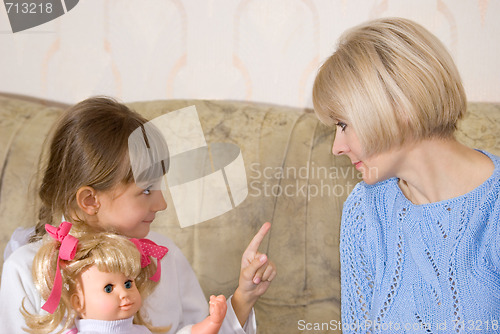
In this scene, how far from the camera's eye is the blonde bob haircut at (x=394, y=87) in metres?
1.14

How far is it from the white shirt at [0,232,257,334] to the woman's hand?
0.9 inches

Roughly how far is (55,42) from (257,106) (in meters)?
0.72

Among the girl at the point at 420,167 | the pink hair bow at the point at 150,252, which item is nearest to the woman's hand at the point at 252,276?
the pink hair bow at the point at 150,252

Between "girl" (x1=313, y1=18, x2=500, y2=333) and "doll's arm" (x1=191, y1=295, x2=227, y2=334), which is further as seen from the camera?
"girl" (x1=313, y1=18, x2=500, y2=333)

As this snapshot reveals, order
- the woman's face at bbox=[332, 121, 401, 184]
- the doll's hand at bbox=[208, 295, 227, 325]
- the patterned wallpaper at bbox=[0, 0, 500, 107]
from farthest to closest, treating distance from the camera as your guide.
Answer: the patterned wallpaper at bbox=[0, 0, 500, 107] < the woman's face at bbox=[332, 121, 401, 184] < the doll's hand at bbox=[208, 295, 227, 325]

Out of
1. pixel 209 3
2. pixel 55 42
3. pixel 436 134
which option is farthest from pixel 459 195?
pixel 55 42

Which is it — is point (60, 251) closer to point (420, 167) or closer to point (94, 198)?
point (94, 198)

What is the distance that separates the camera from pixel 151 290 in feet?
3.76

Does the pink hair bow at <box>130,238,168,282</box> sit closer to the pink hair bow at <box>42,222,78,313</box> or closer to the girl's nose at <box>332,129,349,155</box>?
the pink hair bow at <box>42,222,78,313</box>

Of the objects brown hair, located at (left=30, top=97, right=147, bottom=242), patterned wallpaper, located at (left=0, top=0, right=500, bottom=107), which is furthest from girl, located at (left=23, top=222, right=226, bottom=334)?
patterned wallpaper, located at (left=0, top=0, right=500, bottom=107)

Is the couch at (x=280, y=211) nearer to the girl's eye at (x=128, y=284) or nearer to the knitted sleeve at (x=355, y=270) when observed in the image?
the knitted sleeve at (x=355, y=270)

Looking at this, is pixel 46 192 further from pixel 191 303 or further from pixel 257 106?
pixel 257 106

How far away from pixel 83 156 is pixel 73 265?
24 cm

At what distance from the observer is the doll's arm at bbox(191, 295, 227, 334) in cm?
98
